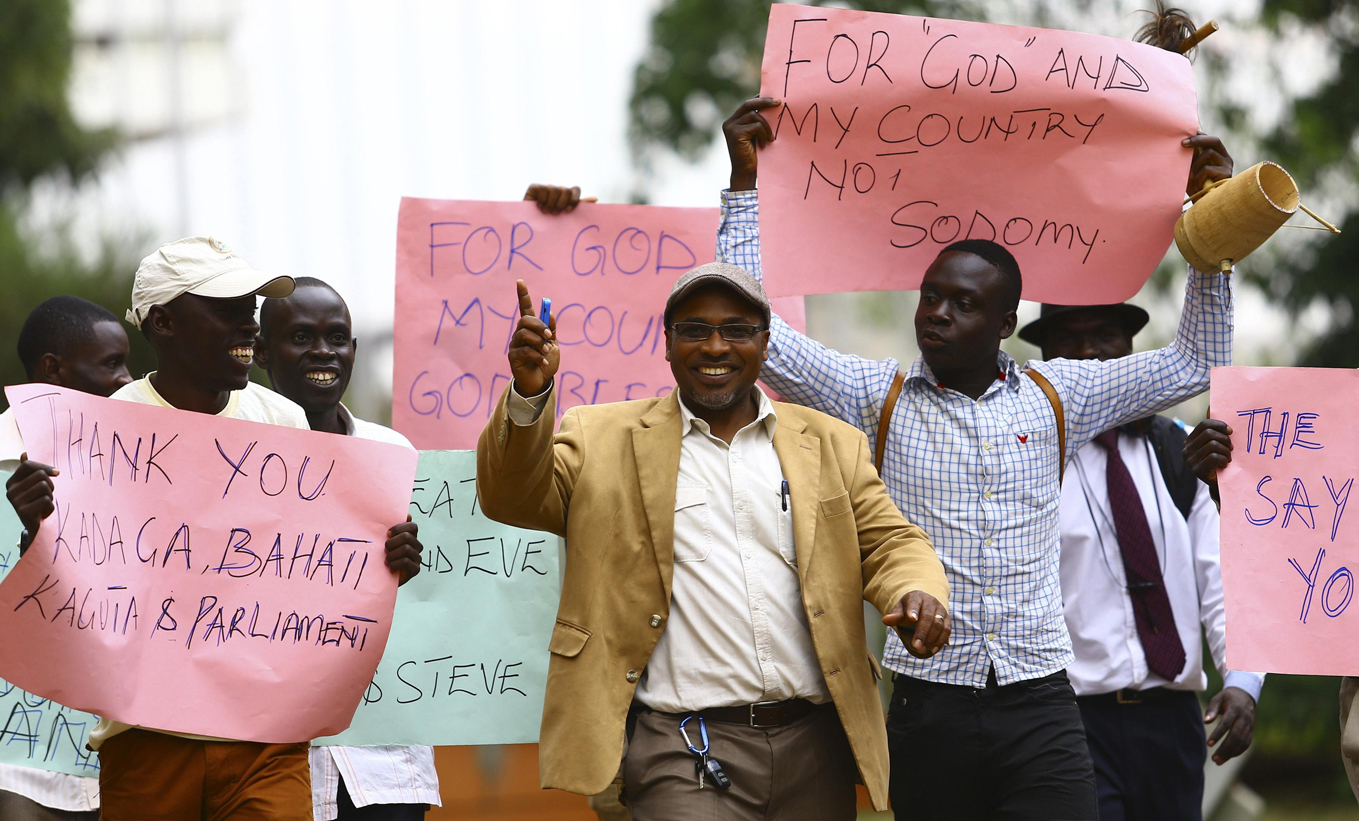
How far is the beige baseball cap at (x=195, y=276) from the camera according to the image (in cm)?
367

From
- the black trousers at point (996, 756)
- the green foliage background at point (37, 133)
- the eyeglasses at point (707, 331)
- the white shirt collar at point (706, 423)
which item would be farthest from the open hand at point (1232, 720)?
the green foliage background at point (37, 133)

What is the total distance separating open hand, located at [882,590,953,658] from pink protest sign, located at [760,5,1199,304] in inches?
58.1

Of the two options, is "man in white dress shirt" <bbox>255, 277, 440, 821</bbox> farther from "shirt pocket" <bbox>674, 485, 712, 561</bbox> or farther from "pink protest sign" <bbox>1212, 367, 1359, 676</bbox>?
"pink protest sign" <bbox>1212, 367, 1359, 676</bbox>

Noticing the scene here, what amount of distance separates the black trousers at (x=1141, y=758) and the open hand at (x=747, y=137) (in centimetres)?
205

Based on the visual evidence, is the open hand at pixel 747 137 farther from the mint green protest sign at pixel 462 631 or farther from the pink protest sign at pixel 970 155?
the mint green protest sign at pixel 462 631

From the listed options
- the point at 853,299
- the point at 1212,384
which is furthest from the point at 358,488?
the point at 853,299

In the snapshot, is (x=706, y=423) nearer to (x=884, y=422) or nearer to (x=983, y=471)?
(x=884, y=422)

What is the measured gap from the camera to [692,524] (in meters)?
3.72

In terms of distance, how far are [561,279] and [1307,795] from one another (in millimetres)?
9847

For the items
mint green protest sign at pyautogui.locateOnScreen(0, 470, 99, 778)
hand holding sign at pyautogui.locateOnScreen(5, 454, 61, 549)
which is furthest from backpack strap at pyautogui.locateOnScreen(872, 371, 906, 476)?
mint green protest sign at pyautogui.locateOnScreen(0, 470, 99, 778)

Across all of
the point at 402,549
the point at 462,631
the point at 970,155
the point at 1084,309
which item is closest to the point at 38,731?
the point at 462,631

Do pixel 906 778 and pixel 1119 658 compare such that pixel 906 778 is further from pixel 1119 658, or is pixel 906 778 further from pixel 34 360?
pixel 34 360

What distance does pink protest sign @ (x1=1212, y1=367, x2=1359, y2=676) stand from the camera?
414 centimetres

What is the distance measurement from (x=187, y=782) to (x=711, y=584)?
1.39 m
